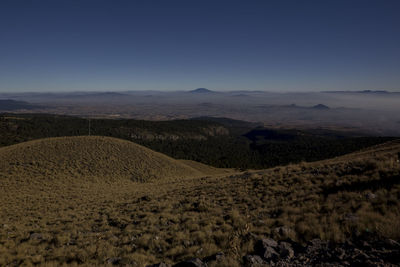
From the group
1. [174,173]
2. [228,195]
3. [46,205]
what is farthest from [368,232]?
[174,173]

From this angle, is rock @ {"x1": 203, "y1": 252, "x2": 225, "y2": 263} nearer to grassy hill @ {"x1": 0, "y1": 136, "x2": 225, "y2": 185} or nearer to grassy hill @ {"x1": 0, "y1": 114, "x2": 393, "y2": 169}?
grassy hill @ {"x1": 0, "y1": 136, "x2": 225, "y2": 185}

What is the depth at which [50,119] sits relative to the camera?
11300cm

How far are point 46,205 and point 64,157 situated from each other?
19.2 metres

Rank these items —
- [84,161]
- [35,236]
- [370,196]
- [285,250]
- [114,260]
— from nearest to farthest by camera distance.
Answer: [285,250] < [114,260] < [370,196] < [35,236] < [84,161]

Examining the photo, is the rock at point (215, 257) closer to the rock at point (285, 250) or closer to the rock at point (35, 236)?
the rock at point (285, 250)

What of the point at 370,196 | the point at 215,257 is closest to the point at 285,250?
the point at 215,257

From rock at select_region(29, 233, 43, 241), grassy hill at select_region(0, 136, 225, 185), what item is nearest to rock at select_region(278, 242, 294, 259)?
rock at select_region(29, 233, 43, 241)

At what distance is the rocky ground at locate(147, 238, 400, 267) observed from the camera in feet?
14.1

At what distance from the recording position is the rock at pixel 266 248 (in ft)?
17.0

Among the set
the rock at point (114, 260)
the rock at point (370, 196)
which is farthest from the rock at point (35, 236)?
the rock at point (370, 196)

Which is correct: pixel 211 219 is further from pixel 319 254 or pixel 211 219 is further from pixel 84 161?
pixel 84 161

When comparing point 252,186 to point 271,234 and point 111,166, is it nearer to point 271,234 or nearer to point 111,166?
point 271,234

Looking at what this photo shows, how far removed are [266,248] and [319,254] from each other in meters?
1.23

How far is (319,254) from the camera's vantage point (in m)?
4.91
